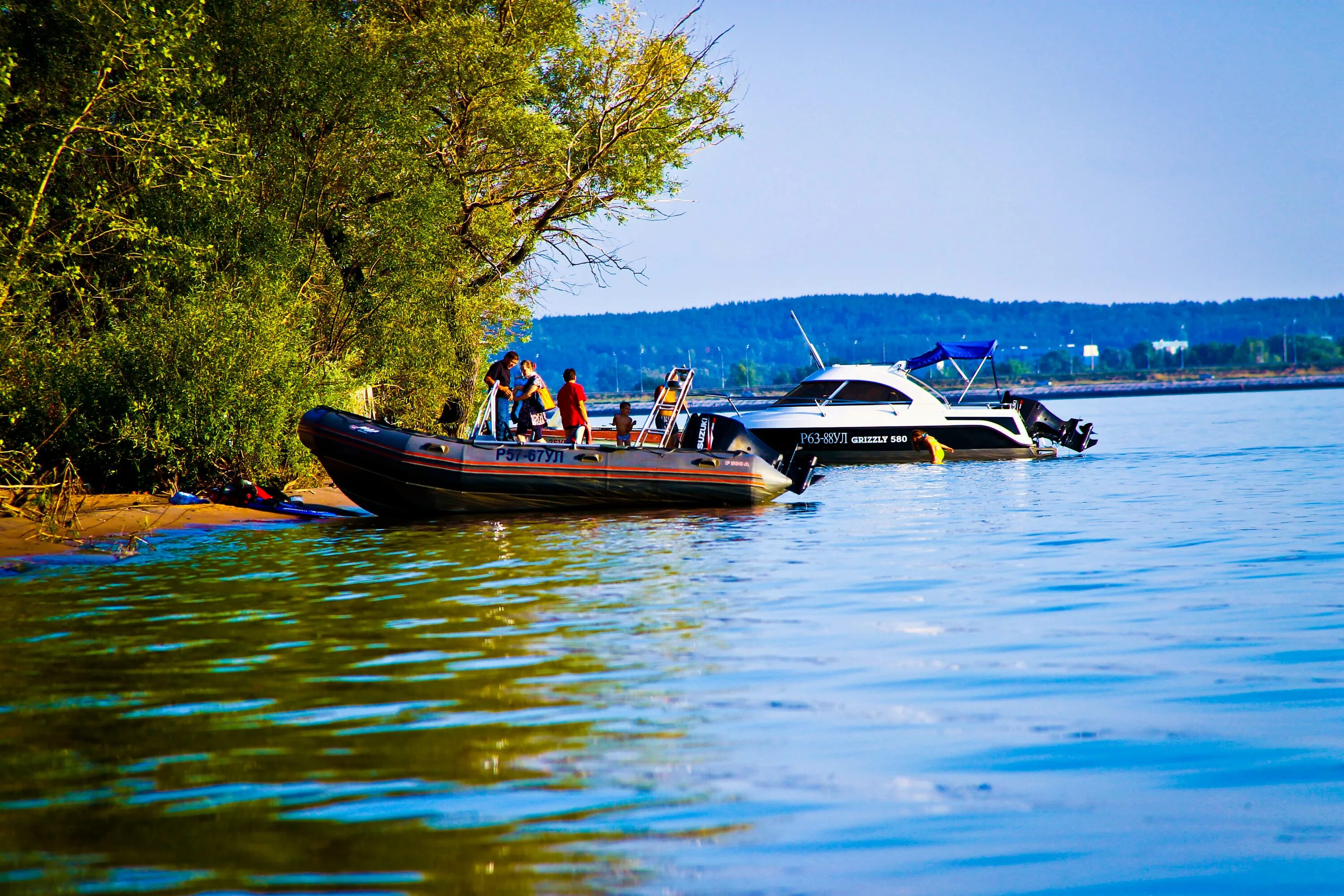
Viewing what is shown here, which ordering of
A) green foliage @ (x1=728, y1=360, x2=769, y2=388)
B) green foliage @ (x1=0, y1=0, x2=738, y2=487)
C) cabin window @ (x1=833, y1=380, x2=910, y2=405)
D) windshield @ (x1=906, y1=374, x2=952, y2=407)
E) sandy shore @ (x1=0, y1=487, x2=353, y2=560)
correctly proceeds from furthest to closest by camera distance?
green foliage @ (x1=728, y1=360, x2=769, y2=388), windshield @ (x1=906, y1=374, x2=952, y2=407), cabin window @ (x1=833, y1=380, x2=910, y2=405), green foliage @ (x1=0, y1=0, x2=738, y2=487), sandy shore @ (x1=0, y1=487, x2=353, y2=560)

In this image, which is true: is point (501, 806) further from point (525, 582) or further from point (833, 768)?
point (525, 582)

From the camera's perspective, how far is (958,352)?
29172 millimetres

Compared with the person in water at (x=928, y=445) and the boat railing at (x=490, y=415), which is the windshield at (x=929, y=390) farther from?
the boat railing at (x=490, y=415)

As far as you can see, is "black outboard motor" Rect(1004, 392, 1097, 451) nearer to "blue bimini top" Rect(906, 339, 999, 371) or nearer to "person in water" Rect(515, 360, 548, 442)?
"blue bimini top" Rect(906, 339, 999, 371)

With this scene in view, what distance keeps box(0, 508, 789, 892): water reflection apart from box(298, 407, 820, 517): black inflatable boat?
4839 millimetres

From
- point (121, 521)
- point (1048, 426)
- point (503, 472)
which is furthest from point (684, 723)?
point (1048, 426)

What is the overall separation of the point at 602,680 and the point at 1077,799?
9.07 feet

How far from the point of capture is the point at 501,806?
432 cm

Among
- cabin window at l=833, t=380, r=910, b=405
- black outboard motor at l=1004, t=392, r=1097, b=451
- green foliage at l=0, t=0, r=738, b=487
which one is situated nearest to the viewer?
green foliage at l=0, t=0, r=738, b=487

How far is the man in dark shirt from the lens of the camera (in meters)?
17.1

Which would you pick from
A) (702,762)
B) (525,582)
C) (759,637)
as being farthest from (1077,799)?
(525,582)

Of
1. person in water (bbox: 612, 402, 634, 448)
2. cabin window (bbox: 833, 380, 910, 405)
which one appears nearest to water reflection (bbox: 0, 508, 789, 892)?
person in water (bbox: 612, 402, 634, 448)

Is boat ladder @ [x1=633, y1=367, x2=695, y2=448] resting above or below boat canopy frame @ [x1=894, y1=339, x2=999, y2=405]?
below

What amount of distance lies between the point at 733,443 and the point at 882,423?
992 centimetres
